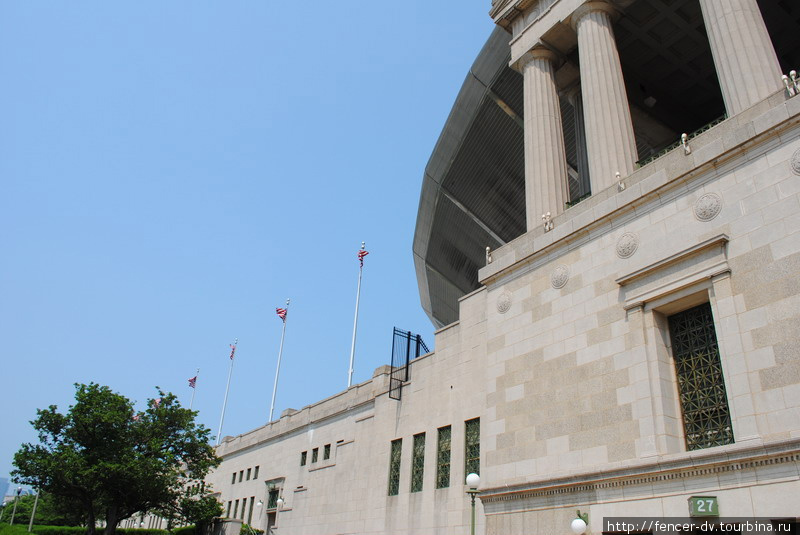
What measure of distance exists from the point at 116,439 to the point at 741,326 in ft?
119

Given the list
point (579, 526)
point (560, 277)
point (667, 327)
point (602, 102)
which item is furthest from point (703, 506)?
point (602, 102)

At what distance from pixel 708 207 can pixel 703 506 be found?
6.70m

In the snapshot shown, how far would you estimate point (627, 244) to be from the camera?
16.2m

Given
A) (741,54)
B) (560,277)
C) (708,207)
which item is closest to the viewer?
(708,207)

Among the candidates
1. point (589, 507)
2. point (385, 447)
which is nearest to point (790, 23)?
point (589, 507)

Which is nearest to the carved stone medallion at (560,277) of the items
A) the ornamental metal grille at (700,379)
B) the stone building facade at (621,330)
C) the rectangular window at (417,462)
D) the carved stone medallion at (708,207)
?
the stone building facade at (621,330)

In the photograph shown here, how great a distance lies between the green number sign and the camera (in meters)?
12.3

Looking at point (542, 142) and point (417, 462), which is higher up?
point (542, 142)

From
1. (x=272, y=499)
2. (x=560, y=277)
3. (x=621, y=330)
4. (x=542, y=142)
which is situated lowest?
(x=272, y=499)

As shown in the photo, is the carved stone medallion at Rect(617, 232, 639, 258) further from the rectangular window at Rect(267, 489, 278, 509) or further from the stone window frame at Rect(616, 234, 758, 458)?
the rectangular window at Rect(267, 489, 278, 509)

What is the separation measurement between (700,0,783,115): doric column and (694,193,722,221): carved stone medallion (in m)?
2.79

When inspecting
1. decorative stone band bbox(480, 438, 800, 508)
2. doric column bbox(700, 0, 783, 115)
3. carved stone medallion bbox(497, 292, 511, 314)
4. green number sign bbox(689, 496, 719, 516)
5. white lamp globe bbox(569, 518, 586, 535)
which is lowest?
white lamp globe bbox(569, 518, 586, 535)

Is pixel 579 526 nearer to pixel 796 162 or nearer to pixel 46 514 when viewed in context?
pixel 796 162

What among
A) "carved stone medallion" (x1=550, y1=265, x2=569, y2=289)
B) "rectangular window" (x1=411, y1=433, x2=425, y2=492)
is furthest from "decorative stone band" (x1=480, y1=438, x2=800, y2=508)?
"rectangular window" (x1=411, y1=433, x2=425, y2=492)
